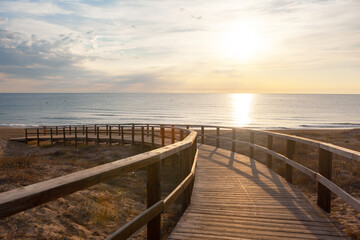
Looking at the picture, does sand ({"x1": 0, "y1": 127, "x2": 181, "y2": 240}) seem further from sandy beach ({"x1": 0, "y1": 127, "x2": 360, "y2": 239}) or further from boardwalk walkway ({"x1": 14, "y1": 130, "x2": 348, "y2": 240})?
boardwalk walkway ({"x1": 14, "y1": 130, "x2": 348, "y2": 240})

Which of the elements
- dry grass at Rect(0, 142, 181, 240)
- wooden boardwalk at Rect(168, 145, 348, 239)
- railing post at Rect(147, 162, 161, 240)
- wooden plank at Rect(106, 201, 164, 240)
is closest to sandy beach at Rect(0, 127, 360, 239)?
dry grass at Rect(0, 142, 181, 240)

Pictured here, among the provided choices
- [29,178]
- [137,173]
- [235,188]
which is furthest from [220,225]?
[137,173]

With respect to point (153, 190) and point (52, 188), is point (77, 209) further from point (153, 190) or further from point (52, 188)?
point (52, 188)

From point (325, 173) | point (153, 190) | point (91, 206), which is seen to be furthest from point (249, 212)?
point (91, 206)

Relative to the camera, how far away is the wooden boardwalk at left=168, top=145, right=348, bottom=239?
4066 millimetres

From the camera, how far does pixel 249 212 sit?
4.96 m

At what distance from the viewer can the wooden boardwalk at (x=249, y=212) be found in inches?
160

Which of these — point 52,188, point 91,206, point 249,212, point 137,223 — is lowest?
point 91,206

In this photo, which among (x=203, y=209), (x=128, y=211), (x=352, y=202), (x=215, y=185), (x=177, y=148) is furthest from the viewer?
(x=128, y=211)

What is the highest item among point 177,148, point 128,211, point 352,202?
point 177,148

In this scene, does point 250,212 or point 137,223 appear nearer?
point 137,223

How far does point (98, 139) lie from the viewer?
71.5 ft

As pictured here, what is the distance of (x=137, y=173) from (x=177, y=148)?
801 cm

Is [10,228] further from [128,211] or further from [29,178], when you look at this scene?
[29,178]
